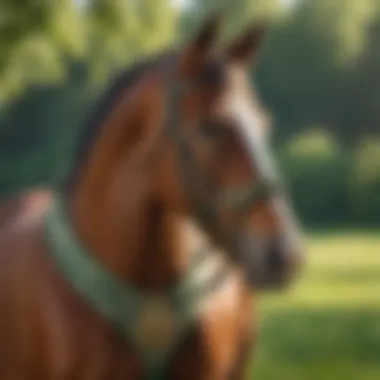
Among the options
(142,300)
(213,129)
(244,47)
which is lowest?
(142,300)

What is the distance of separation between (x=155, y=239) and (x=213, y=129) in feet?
0.44

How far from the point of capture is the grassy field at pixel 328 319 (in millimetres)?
1018

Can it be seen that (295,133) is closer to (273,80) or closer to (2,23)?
(273,80)

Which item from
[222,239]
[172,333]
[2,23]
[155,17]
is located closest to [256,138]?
[222,239]

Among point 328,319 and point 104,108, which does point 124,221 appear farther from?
point 328,319

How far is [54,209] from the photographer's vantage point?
2.85 feet

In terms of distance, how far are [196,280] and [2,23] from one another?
0.54 metres

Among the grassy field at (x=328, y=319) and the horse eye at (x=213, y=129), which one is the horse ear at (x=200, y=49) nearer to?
the horse eye at (x=213, y=129)

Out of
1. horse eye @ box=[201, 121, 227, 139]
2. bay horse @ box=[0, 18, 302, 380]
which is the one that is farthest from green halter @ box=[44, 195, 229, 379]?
horse eye @ box=[201, 121, 227, 139]

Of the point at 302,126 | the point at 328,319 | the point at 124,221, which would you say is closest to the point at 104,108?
the point at 124,221

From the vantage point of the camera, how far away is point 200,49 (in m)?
0.77

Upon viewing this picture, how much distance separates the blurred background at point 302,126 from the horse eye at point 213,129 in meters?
0.25

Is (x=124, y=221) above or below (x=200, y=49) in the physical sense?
below

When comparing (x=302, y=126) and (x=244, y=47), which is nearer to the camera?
(x=244, y=47)
